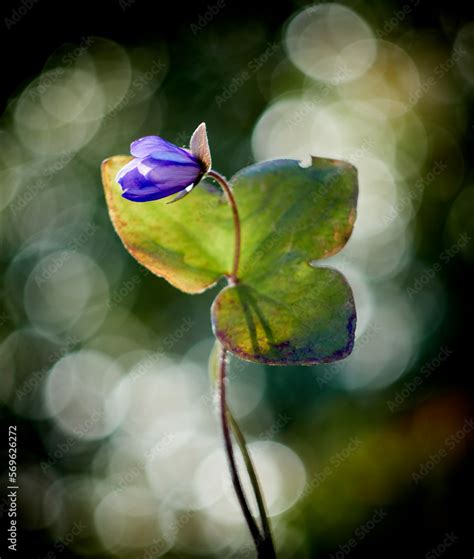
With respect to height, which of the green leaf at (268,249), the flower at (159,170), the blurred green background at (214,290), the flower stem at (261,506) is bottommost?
the blurred green background at (214,290)

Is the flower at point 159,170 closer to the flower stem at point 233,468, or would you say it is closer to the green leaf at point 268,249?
the green leaf at point 268,249

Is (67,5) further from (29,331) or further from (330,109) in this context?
(29,331)

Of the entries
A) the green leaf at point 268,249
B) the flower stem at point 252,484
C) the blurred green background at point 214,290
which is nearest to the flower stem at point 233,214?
Result: the green leaf at point 268,249

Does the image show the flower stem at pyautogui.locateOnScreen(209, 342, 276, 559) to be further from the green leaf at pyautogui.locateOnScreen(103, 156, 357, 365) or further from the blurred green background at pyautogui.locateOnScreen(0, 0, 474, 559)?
the blurred green background at pyautogui.locateOnScreen(0, 0, 474, 559)

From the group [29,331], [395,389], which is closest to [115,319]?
[29,331]

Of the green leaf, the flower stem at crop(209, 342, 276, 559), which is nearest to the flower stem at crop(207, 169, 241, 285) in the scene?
the green leaf
